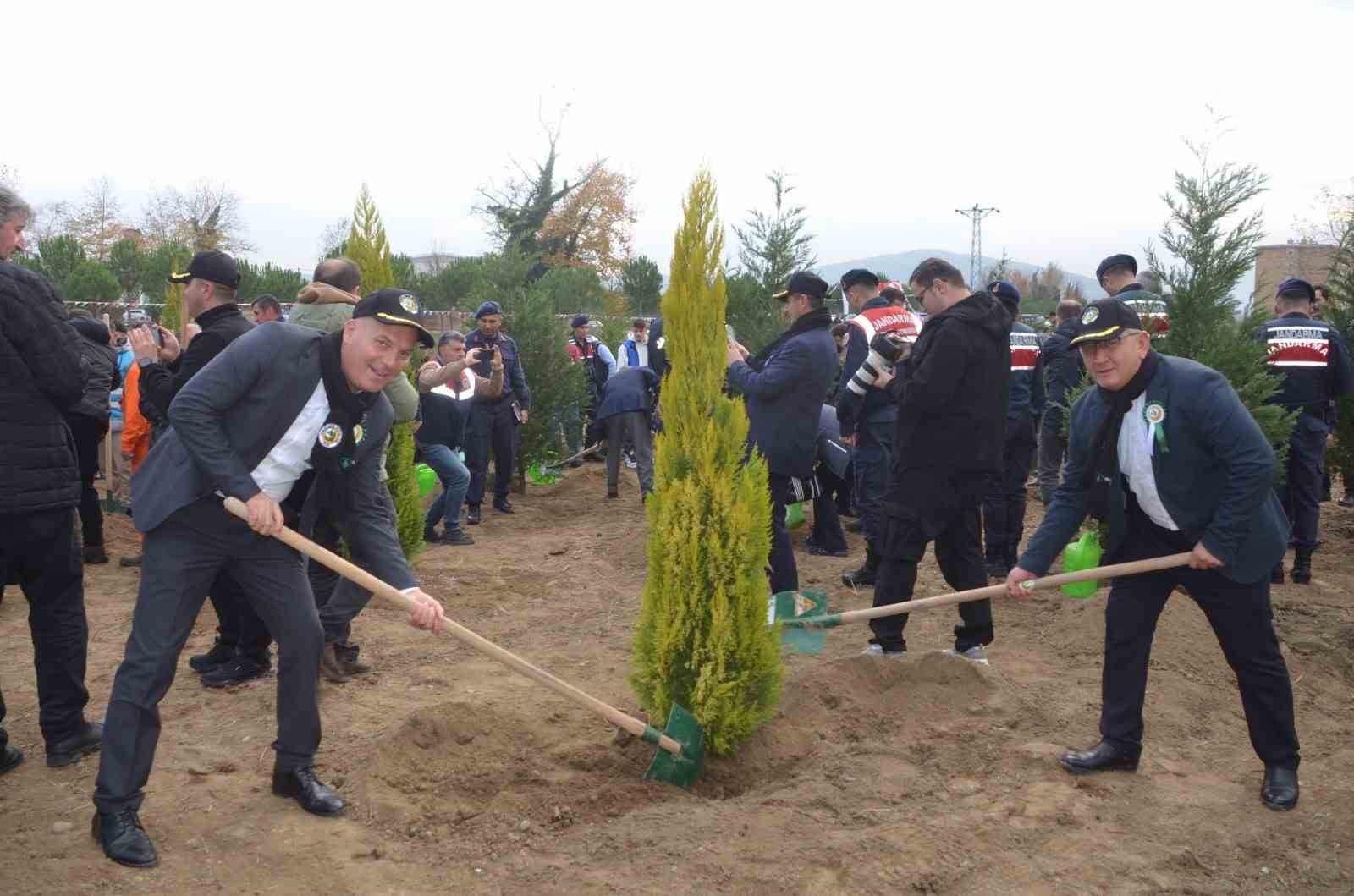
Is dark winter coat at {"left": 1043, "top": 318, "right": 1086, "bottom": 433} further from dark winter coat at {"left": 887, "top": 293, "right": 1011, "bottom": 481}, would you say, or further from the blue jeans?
the blue jeans

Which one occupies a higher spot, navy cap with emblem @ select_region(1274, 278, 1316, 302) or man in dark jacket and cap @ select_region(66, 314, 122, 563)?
navy cap with emblem @ select_region(1274, 278, 1316, 302)

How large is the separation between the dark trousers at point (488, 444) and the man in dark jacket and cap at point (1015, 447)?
207 inches

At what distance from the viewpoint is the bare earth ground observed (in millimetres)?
3807

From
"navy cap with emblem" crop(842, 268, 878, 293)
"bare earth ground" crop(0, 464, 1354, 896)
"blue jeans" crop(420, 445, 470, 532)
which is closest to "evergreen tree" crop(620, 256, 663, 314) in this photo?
"blue jeans" crop(420, 445, 470, 532)

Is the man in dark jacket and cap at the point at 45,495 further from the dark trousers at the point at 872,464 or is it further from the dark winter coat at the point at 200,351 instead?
the dark trousers at the point at 872,464

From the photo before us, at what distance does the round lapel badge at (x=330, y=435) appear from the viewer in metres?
4.06

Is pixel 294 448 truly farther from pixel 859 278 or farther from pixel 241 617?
pixel 859 278

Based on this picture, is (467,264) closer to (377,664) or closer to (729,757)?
(377,664)

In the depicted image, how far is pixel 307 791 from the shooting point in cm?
429

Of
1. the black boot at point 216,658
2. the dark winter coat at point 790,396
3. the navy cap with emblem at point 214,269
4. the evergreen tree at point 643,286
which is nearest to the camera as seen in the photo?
the navy cap with emblem at point 214,269

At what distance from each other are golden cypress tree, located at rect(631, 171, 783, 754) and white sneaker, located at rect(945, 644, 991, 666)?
5.65 ft

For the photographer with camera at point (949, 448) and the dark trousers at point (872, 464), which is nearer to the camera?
the photographer with camera at point (949, 448)

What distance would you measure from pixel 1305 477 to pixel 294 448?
7.69 metres

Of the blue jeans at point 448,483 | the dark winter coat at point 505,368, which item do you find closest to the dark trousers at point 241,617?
the blue jeans at point 448,483
